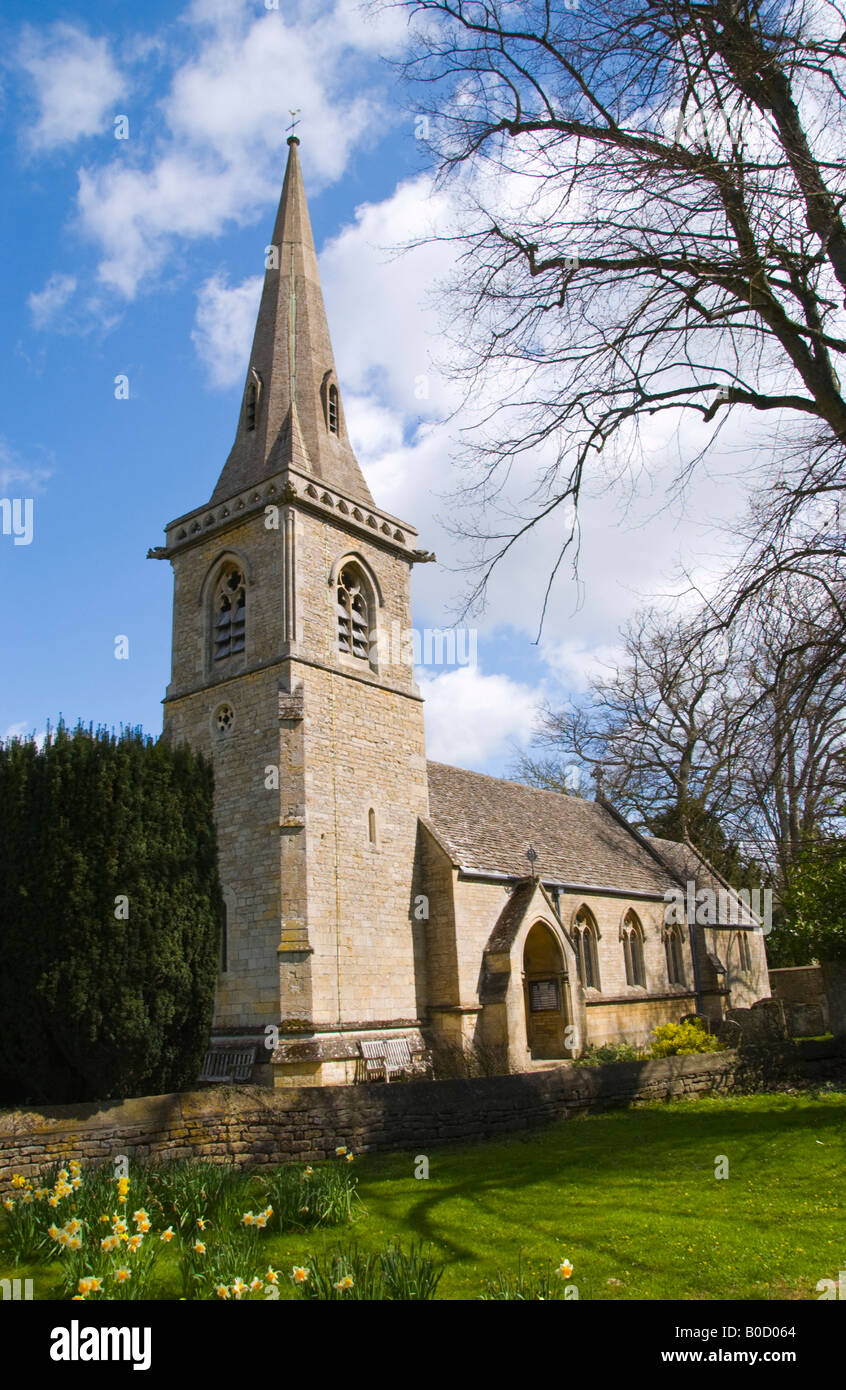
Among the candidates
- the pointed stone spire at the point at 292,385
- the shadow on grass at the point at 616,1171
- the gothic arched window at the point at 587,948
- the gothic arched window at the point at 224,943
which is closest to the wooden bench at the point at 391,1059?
the gothic arched window at the point at 224,943

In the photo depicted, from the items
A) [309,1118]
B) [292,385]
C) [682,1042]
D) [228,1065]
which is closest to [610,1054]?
[682,1042]

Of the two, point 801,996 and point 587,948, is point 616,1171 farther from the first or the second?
point 801,996

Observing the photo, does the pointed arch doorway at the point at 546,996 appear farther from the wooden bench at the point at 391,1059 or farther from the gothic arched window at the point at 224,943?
the gothic arched window at the point at 224,943

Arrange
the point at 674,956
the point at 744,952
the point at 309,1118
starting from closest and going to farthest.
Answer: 1. the point at 309,1118
2. the point at 674,956
3. the point at 744,952

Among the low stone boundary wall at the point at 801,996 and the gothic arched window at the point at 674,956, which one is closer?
the low stone boundary wall at the point at 801,996

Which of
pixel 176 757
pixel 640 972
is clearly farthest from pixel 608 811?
pixel 176 757

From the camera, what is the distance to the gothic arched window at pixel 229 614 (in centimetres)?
1880

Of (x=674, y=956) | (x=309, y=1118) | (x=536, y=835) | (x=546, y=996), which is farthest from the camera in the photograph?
(x=674, y=956)

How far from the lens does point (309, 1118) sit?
9734 mm

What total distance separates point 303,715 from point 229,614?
368 cm

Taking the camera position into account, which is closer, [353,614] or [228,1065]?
[228,1065]

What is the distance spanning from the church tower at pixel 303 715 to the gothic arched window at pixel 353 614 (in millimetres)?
49

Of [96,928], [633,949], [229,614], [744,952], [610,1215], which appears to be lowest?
[610,1215]
